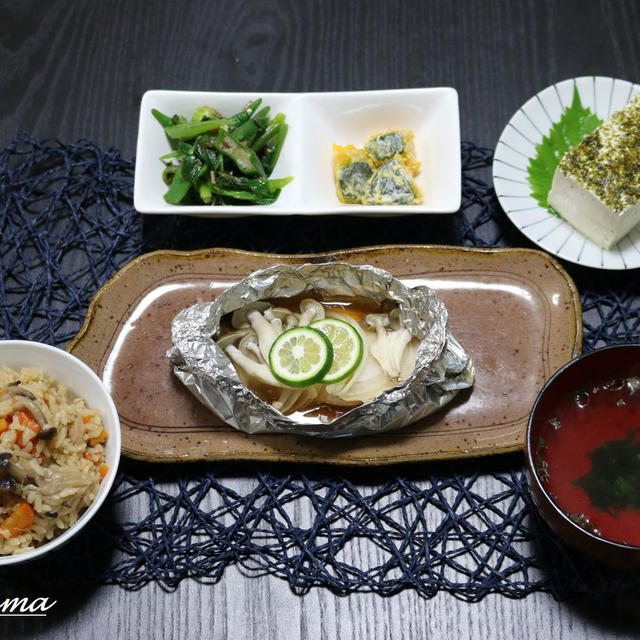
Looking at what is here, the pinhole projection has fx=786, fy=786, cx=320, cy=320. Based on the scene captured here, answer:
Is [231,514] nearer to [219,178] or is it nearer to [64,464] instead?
[64,464]

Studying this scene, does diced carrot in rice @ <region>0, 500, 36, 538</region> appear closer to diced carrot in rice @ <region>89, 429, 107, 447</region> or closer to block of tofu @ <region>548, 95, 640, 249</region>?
diced carrot in rice @ <region>89, 429, 107, 447</region>

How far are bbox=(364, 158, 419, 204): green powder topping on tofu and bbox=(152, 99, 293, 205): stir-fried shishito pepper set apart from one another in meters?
0.28

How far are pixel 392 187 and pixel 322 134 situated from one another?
326 millimetres

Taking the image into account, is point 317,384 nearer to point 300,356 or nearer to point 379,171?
point 300,356

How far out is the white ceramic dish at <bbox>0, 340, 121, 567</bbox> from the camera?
80.2 inches

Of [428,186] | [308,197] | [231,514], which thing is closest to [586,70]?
[428,186]

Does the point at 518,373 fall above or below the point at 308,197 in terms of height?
below

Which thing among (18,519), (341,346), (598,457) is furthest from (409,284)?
(18,519)

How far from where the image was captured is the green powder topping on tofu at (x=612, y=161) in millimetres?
2344

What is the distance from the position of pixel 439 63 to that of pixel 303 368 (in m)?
1.34

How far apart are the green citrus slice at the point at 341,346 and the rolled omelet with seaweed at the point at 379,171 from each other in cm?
47

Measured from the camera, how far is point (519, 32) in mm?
2822

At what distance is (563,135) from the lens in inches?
102

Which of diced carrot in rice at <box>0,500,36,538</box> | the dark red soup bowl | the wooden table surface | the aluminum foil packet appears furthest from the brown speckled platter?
the wooden table surface
